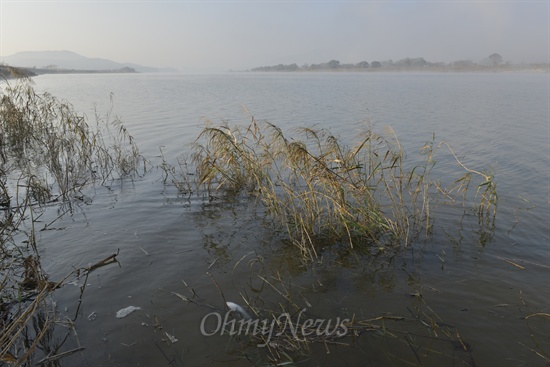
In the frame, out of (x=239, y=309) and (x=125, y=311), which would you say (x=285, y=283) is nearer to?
(x=239, y=309)

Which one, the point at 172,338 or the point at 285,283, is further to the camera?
the point at 285,283

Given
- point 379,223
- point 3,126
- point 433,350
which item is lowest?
point 433,350

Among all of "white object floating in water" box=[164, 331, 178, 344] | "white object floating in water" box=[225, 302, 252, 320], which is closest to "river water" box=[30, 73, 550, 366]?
"white object floating in water" box=[164, 331, 178, 344]

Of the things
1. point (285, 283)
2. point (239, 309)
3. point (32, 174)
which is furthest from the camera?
point (32, 174)

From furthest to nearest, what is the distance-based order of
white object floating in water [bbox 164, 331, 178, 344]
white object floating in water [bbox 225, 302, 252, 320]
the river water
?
white object floating in water [bbox 225, 302, 252, 320]
white object floating in water [bbox 164, 331, 178, 344]
the river water

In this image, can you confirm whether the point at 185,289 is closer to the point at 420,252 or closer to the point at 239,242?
the point at 239,242

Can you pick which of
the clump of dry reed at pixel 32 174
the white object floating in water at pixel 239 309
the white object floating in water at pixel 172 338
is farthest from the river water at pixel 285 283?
the clump of dry reed at pixel 32 174

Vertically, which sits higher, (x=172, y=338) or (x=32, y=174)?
(x=32, y=174)

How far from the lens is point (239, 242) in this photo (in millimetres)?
7023

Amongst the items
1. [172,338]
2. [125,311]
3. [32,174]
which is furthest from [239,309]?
[32,174]

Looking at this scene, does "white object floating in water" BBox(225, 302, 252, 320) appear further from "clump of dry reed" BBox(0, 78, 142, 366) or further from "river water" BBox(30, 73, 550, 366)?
"clump of dry reed" BBox(0, 78, 142, 366)

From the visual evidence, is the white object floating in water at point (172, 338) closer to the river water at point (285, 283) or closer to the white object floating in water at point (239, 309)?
the river water at point (285, 283)

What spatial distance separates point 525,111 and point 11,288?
92.8 ft

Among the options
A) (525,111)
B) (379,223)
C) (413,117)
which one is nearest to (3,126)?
(379,223)
